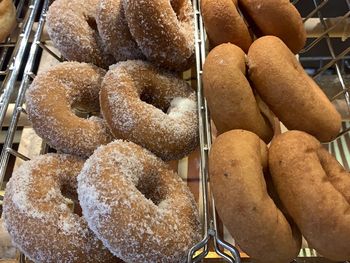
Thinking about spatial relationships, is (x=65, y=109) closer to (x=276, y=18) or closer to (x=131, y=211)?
(x=131, y=211)

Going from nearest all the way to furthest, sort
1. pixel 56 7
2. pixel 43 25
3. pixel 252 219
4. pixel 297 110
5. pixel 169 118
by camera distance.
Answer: pixel 252 219
pixel 297 110
pixel 169 118
pixel 56 7
pixel 43 25

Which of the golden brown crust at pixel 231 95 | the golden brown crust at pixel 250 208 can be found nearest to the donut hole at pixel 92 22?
the golden brown crust at pixel 231 95

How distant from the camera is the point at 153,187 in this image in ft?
2.48

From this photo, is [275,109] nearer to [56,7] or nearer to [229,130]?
[229,130]

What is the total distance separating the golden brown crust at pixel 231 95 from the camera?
675 millimetres

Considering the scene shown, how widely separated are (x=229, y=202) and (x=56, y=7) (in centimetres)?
59

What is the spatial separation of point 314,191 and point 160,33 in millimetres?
406

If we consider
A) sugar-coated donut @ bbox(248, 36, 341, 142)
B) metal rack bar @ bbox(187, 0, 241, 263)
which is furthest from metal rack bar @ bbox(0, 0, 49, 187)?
sugar-coated donut @ bbox(248, 36, 341, 142)

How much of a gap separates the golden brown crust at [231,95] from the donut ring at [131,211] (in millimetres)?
143

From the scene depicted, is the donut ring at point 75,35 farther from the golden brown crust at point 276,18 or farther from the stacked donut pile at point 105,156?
the golden brown crust at point 276,18

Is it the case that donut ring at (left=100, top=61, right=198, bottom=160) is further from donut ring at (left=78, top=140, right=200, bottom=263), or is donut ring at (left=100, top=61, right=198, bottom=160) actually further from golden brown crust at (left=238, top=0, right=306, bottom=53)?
golden brown crust at (left=238, top=0, right=306, bottom=53)

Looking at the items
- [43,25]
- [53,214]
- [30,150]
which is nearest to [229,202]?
[53,214]

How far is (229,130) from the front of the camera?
2.31ft

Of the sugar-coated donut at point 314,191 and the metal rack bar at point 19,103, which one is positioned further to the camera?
the metal rack bar at point 19,103
